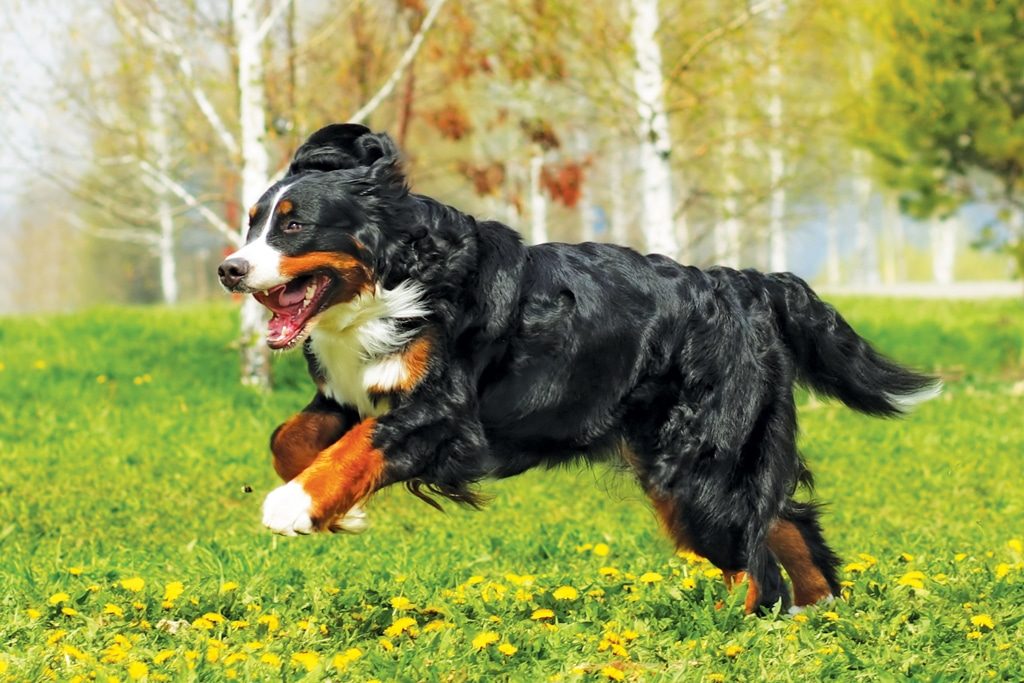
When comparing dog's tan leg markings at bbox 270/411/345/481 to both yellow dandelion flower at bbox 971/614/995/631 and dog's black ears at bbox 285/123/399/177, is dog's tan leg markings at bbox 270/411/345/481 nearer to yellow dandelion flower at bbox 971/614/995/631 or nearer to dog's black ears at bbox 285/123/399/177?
dog's black ears at bbox 285/123/399/177

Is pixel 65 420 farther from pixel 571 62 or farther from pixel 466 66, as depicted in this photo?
pixel 571 62

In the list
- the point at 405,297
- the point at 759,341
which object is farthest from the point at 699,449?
the point at 405,297

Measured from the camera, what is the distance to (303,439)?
423cm

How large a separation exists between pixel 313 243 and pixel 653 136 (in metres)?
8.12

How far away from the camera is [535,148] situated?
13742 millimetres

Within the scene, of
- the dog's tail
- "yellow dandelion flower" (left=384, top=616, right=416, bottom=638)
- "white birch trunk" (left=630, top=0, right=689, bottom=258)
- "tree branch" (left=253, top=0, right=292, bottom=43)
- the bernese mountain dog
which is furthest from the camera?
"white birch trunk" (left=630, top=0, right=689, bottom=258)

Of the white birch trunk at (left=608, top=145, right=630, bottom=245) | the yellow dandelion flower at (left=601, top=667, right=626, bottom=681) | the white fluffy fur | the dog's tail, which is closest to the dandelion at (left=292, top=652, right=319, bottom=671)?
the yellow dandelion flower at (left=601, top=667, right=626, bottom=681)

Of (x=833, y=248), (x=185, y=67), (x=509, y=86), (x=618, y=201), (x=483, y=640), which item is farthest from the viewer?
(x=833, y=248)

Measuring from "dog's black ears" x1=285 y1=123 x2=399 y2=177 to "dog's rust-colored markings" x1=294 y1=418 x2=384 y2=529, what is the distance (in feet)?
3.07

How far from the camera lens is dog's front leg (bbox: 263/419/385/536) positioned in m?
3.75

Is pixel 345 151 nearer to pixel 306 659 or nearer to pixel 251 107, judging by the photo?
pixel 306 659

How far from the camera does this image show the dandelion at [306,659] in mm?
3793

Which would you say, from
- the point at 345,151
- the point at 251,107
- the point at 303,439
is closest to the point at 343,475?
the point at 303,439

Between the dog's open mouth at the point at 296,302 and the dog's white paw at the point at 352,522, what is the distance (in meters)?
0.60
